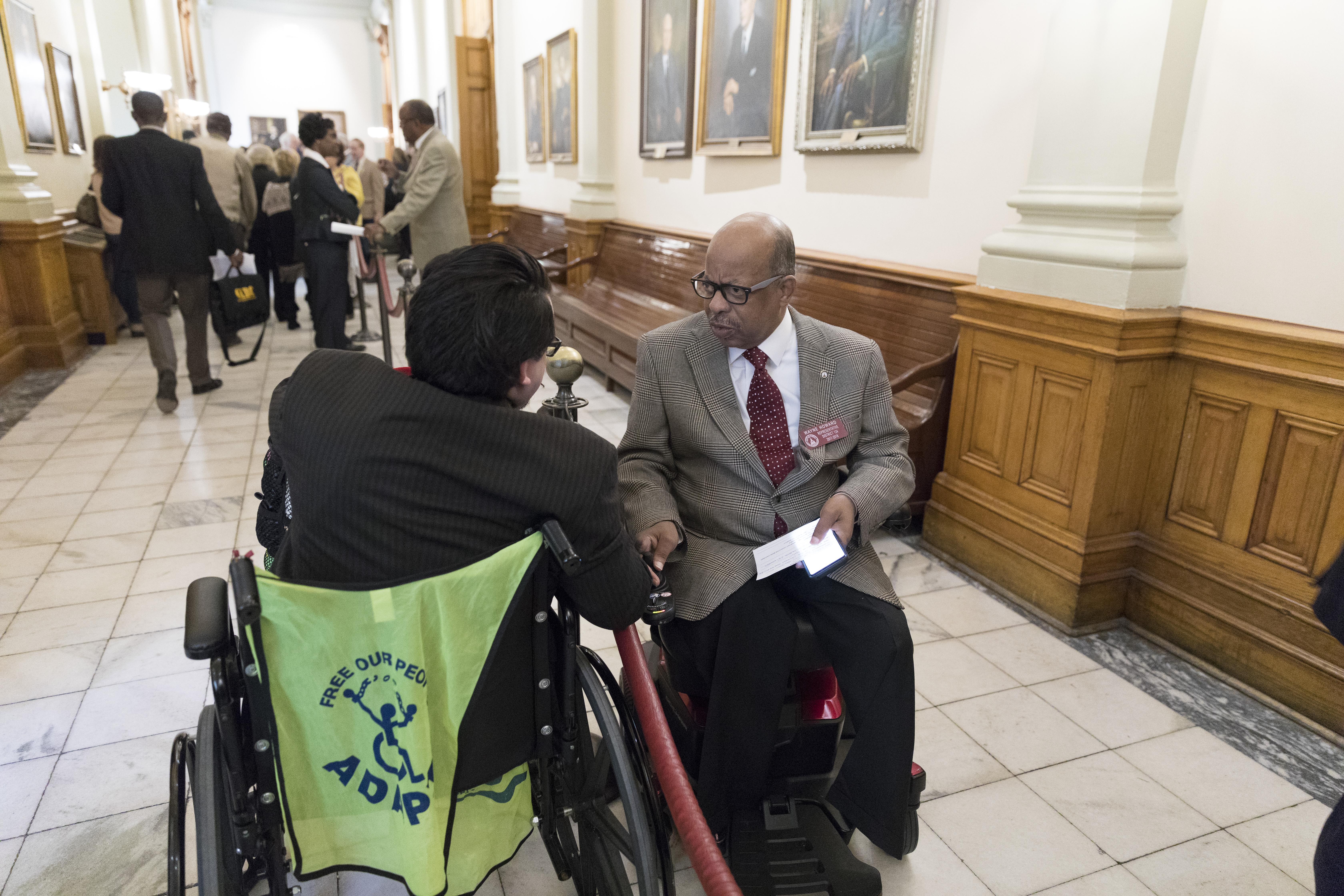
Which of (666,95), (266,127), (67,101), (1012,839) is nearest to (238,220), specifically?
(67,101)

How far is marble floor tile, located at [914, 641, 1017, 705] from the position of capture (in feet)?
8.37

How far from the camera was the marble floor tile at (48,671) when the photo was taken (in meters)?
2.45

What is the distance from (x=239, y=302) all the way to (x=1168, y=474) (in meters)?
5.25

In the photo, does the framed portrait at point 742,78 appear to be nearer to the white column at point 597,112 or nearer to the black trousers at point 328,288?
the white column at point 597,112

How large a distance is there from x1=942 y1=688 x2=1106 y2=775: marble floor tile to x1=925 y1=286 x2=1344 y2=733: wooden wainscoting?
0.53 metres

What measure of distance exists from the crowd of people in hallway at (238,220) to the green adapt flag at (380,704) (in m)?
2.65

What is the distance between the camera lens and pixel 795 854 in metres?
1.82

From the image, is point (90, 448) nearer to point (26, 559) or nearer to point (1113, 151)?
point (26, 559)

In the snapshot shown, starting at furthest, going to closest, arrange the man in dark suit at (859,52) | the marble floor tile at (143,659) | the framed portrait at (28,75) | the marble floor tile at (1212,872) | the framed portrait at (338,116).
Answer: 1. the framed portrait at (338,116)
2. the framed portrait at (28,75)
3. the man in dark suit at (859,52)
4. the marble floor tile at (143,659)
5. the marble floor tile at (1212,872)

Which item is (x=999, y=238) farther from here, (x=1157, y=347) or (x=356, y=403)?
(x=356, y=403)

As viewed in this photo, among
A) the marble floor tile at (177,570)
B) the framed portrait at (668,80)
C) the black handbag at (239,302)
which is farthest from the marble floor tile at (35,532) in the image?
the framed portrait at (668,80)

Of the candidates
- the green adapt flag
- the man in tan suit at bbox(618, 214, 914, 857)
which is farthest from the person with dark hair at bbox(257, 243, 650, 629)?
the man in tan suit at bbox(618, 214, 914, 857)

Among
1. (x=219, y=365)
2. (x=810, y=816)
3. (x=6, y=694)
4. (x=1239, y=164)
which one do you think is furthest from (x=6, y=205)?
(x=1239, y=164)

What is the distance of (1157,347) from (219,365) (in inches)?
242
